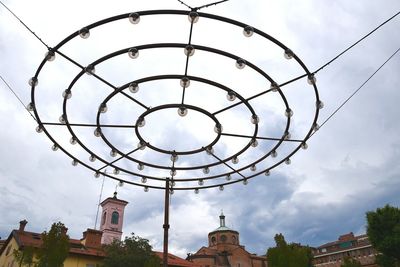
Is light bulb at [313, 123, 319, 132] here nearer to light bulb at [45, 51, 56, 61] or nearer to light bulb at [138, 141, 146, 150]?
light bulb at [138, 141, 146, 150]

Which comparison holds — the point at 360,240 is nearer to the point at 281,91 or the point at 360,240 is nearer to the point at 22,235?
the point at 22,235

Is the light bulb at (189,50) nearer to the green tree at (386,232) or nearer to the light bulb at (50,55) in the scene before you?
the light bulb at (50,55)

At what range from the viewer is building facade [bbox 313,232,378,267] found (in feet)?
285

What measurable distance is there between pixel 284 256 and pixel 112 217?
172 ft

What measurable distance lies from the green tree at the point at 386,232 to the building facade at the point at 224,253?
43.8m

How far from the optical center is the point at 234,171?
12203 mm

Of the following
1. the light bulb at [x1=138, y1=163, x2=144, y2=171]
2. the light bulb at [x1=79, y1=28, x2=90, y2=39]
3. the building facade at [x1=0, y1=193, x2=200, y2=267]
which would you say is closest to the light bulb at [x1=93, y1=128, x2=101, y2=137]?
the light bulb at [x1=138, y1=163, x2=144, y2=171]

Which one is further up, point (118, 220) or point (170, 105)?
point (118, 220)

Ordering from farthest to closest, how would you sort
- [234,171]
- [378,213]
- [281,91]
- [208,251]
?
1. [208,251]
2. [378,213]
3. [234,171]
4. [281,91]

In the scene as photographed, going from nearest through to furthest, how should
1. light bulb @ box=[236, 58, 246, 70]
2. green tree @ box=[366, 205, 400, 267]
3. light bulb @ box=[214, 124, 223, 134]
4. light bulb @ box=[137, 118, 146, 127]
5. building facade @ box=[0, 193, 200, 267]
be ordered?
light bulb @ box=[236, 58, 246, 70]
light bulb @ box=[137, 118, 146, 127]
light bulb @ box=[214, 124, 223, 134]
building facade @ box=[0, 193, 200, 267]
green tree @ box=[366, 205, 400, 267]

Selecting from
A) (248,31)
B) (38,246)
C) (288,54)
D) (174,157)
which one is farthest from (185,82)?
(38,246)

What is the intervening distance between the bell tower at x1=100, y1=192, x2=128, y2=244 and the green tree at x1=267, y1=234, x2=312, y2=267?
1861 inches

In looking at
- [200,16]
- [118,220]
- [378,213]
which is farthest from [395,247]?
[118,220]

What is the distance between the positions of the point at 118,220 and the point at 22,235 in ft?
112
